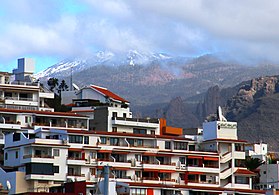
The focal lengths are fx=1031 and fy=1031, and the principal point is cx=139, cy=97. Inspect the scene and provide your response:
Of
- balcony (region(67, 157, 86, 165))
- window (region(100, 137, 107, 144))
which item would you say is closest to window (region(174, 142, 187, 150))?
window (region(100, 137, 107, 144))

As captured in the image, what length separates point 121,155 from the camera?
408ft

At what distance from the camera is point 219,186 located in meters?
129

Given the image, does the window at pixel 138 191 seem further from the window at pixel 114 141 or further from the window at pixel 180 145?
the window at pixel 180 145

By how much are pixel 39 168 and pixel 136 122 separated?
23.9m

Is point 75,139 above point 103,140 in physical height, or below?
below

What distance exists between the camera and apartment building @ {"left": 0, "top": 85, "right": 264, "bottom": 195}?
384 ft

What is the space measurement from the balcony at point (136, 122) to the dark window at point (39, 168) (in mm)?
19560

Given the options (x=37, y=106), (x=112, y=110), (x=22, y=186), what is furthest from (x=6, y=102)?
(x=22, y=186)

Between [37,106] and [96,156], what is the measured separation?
768 inches

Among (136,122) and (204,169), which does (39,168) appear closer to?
(204,169)

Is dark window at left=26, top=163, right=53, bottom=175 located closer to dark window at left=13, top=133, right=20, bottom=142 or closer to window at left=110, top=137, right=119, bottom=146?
dark window at left=13, top=133, right=20, bottom=142

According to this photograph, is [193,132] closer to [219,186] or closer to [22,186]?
[219,186]

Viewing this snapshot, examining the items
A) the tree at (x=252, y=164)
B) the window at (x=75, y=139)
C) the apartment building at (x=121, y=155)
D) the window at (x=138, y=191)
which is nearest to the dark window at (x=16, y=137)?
the apartment building at (x=121, y=155)

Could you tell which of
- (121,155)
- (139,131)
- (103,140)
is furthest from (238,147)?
(103,140)
